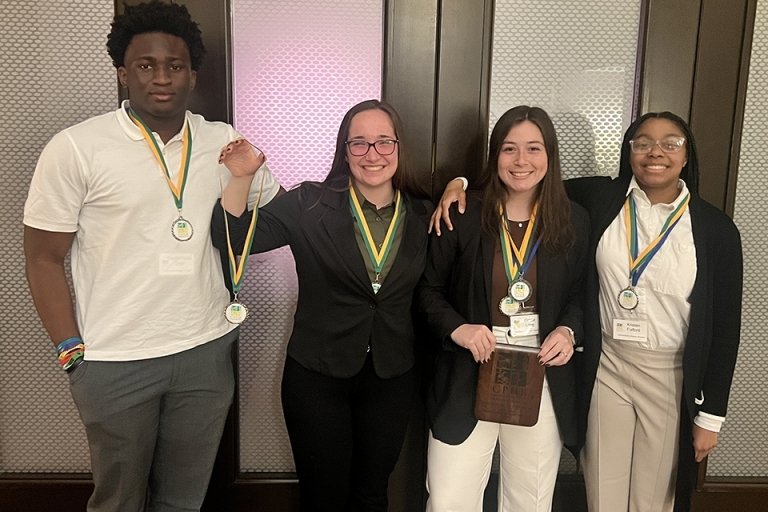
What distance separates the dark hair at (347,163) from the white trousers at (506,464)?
79 centimetres

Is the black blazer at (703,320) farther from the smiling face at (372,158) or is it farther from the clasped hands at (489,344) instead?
the smiling face at (372,158)

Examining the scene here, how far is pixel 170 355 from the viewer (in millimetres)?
1653

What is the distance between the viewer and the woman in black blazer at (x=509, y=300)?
5.68ft

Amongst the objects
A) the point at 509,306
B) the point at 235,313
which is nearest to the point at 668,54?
the point at 509,306

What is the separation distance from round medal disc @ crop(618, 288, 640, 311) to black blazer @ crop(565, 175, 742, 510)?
8 centimetres

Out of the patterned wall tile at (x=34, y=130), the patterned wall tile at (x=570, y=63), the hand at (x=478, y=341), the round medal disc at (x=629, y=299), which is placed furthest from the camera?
the patterned wall tile at (x=570, y=63)

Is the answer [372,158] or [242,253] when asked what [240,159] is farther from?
[372,158]

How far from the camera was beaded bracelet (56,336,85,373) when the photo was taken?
1.55 metres

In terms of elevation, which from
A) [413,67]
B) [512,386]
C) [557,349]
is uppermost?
[413,67]

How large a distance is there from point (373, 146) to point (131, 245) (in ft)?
2.44

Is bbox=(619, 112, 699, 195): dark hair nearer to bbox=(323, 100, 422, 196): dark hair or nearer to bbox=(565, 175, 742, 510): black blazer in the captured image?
bbox=(565, 175, 742, 510): black blazer

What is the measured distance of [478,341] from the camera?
1.64 meters

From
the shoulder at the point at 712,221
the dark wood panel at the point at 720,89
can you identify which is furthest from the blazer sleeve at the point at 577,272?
the dark wood panel at the point at 720,89

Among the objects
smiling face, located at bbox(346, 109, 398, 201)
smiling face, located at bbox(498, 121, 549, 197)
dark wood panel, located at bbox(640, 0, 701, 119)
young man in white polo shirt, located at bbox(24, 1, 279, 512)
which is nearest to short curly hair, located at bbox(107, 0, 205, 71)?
young man in white polo shirt, located at bbox(24, 1, 279, 512)
